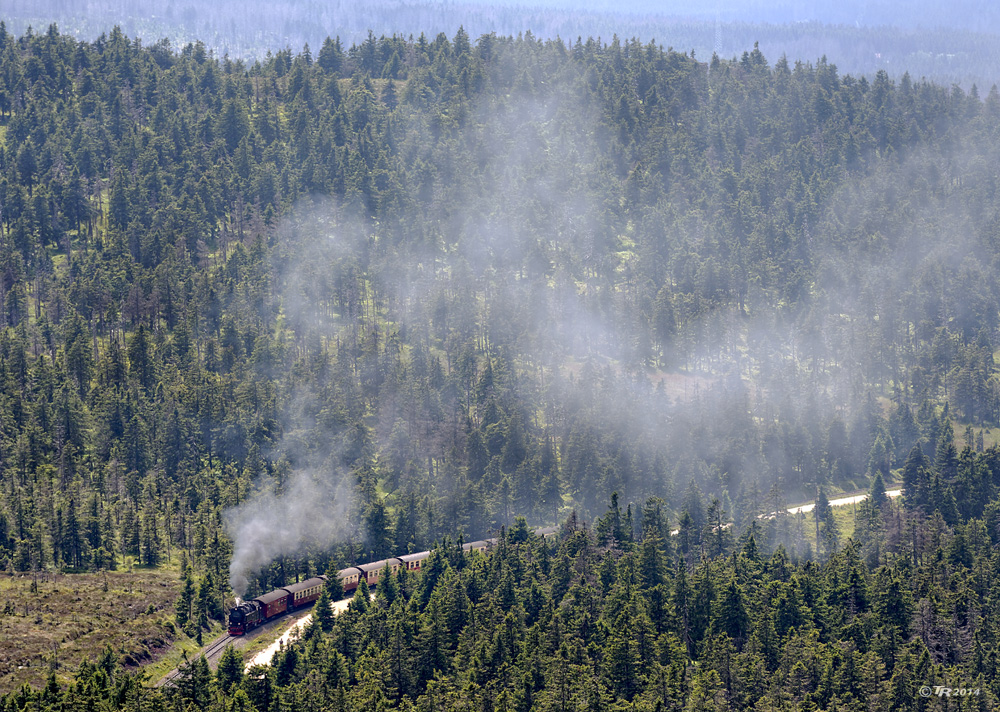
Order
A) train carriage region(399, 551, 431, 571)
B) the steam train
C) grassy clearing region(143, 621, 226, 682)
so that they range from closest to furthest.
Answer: grassy clearing region(143, 621, 226, 682) → the steam train → train carriage region(399, 551, 431, 571)

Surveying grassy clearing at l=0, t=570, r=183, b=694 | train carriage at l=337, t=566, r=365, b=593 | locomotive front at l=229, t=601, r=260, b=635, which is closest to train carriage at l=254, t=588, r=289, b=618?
locomotive front at l=229, t=601, r=260, b=635

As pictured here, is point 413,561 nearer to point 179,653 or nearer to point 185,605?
point 185,605

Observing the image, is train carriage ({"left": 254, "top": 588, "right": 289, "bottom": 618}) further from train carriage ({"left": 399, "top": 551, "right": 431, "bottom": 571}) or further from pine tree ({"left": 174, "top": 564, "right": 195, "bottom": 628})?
train carriage ({"left": 399, "top": 551, "right": 431, "bottom": 571})

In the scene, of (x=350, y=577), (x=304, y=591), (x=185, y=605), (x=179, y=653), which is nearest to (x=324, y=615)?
(x=304, y=591)

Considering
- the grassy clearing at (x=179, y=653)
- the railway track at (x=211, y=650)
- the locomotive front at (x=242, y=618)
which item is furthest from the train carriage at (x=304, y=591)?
the railway track at (x=211, y=650)

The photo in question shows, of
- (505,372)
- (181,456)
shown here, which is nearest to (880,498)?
(505,372)

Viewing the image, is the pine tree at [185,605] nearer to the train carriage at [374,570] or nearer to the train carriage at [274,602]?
the train carriage at [274,602]
